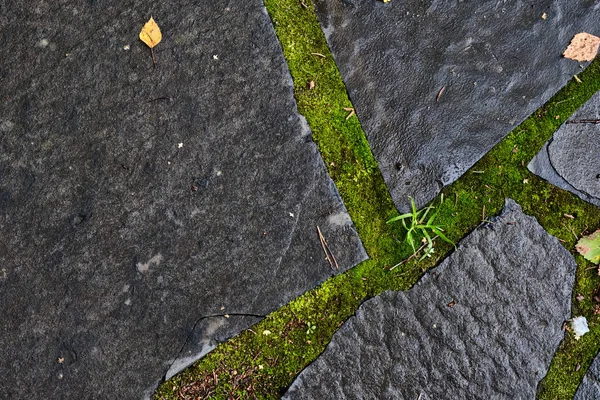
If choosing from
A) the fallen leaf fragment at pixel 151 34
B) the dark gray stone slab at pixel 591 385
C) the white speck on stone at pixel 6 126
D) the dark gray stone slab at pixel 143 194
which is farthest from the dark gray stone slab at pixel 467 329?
the white speck on stone at pixel 6 126

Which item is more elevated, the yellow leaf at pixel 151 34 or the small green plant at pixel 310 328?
the yellow leaf at pixel 151 34

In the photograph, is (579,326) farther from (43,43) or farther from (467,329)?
(43,43)

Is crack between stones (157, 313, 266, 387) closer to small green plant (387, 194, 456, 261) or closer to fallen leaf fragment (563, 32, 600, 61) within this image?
small green plant (387, 194, 456, 261)

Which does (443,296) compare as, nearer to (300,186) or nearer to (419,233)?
(419,233)

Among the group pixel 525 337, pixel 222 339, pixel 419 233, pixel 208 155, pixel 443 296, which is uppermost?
pixel 208 155

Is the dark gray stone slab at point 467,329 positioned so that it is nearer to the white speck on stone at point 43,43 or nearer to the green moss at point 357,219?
the green moss at point 357,219

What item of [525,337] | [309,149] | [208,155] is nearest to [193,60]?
[208,155]
